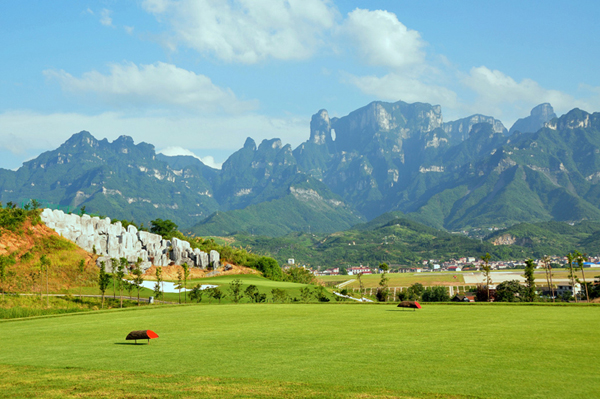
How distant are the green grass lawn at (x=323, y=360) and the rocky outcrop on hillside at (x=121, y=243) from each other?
64.3 m

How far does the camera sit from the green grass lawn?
15688mm

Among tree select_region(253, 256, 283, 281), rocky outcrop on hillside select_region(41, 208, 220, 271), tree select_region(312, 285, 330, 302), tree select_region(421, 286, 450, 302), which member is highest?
rocky outcrop on hillside select_region(41, 208, 220, 271)

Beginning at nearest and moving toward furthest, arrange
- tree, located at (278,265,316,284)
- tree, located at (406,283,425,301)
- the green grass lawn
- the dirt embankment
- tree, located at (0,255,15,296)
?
the green grass lawn < tree, located at (0,255,15,296) < the dirt embankment < tree, located at (406,283,425,301) < tree, located at (278,265,316,284)

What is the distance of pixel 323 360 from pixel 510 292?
7794cm

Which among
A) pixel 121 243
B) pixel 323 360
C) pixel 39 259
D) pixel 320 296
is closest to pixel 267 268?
pixel 121 243

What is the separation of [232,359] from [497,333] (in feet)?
47.3

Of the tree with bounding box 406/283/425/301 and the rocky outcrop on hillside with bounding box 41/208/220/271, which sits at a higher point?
the rocky outcrop on hillside with bounding box 41/208/220/271

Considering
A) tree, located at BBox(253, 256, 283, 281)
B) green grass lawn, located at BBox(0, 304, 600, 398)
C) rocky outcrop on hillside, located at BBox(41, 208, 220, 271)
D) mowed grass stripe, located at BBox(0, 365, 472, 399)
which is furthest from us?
tree, located at BBox(253, 256, 283, 281)

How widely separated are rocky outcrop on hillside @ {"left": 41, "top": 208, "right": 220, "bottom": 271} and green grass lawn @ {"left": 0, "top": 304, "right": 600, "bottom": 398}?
211ft

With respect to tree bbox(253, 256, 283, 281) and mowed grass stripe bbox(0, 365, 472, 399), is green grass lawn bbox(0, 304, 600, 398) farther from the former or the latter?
tree bbox(253, 256, 283, 281)

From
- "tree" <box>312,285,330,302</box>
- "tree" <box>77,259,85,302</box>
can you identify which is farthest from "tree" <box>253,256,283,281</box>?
"tree" <box>77,259,85,302</box>

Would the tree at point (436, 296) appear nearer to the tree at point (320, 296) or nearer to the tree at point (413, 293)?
the tree at point (413, 293)

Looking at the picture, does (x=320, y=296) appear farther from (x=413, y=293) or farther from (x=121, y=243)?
(x=121, y=243)

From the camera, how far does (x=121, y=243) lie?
325ft
